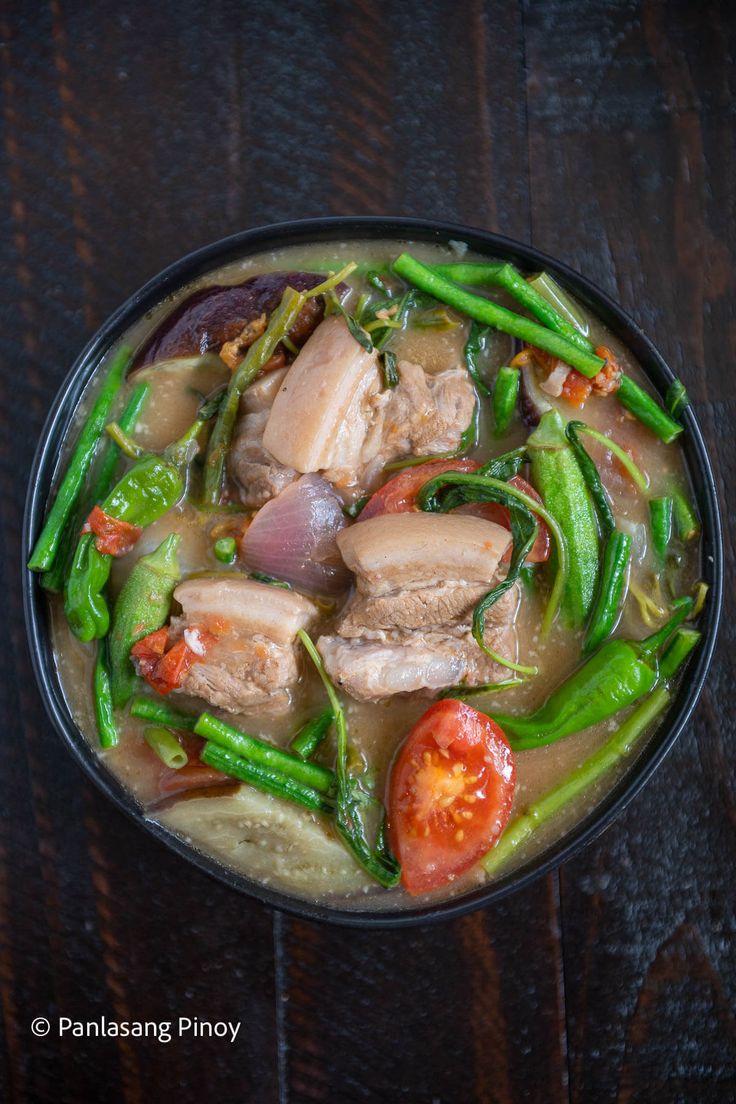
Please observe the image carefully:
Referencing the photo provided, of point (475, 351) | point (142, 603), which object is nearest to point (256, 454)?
point (142, 603)

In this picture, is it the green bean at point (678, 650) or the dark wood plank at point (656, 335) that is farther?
the dark wood plank at point (656, 335)

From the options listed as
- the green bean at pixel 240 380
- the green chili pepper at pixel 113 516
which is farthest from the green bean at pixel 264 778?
the green bean at pixel 240 380

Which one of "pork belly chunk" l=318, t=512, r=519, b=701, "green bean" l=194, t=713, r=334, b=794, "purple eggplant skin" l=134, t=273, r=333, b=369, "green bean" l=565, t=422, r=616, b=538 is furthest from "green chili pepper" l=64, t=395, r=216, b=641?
"green bean" l=565, t=422, r=616, b=538

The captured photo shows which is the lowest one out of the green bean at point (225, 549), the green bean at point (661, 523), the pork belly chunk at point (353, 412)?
the green bean at point (225, 549)

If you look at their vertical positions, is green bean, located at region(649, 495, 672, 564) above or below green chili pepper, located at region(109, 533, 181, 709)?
above

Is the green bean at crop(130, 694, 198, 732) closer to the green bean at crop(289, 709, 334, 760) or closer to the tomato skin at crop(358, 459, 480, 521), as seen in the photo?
the green bean at crop(289, 709, 334, 760)

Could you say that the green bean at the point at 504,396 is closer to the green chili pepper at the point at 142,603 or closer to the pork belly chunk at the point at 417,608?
the pork belly chunk at the point at 417,608

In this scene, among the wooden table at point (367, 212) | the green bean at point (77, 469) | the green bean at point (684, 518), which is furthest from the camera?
the wooden table at point (367, 212)
